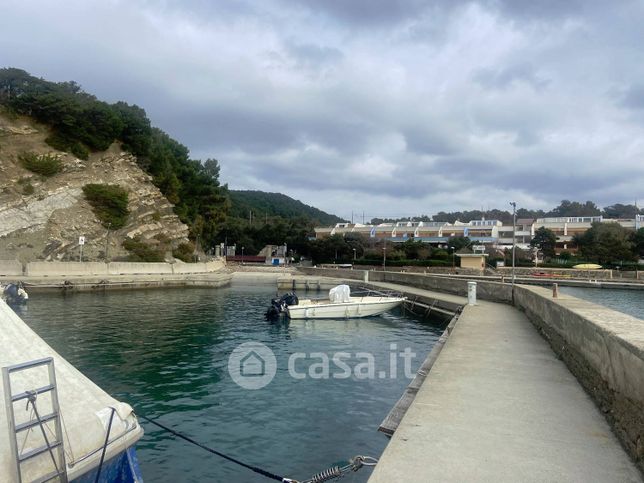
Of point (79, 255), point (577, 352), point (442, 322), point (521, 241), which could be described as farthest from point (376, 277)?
point (521, 241)

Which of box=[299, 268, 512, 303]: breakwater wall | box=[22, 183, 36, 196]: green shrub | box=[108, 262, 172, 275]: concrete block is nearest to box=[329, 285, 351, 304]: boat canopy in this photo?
box=[299, 268, 512, 303]: breakwater wall

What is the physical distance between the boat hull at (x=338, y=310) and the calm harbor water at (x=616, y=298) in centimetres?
1379

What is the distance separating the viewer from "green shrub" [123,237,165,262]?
51.5 meters

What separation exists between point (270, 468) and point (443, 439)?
3370 mm

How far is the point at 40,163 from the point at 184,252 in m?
19.0

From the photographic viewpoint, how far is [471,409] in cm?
679

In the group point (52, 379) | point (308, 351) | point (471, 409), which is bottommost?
point (308, 351)

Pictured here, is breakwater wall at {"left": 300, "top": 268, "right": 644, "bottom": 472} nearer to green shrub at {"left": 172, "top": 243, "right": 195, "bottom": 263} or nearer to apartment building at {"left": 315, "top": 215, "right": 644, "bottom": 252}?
green shrub at {"left": 172, "top": 243, "right": 195, "bottom": 263}

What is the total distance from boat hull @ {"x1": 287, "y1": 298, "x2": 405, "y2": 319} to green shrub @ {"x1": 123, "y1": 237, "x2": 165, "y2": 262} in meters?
31.9

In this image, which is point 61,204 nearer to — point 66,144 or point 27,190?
point 27,190

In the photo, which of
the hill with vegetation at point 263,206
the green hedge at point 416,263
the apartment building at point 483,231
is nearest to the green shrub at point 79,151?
the green hedge at point 416,263

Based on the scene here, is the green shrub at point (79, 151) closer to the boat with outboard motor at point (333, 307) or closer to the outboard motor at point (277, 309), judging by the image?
the boat with outboard motor at point (333, 307)

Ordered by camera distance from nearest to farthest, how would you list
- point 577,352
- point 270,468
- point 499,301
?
point 270,468 < point 577,352 < point 499,301

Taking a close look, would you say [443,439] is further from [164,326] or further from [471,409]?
[164,326]
